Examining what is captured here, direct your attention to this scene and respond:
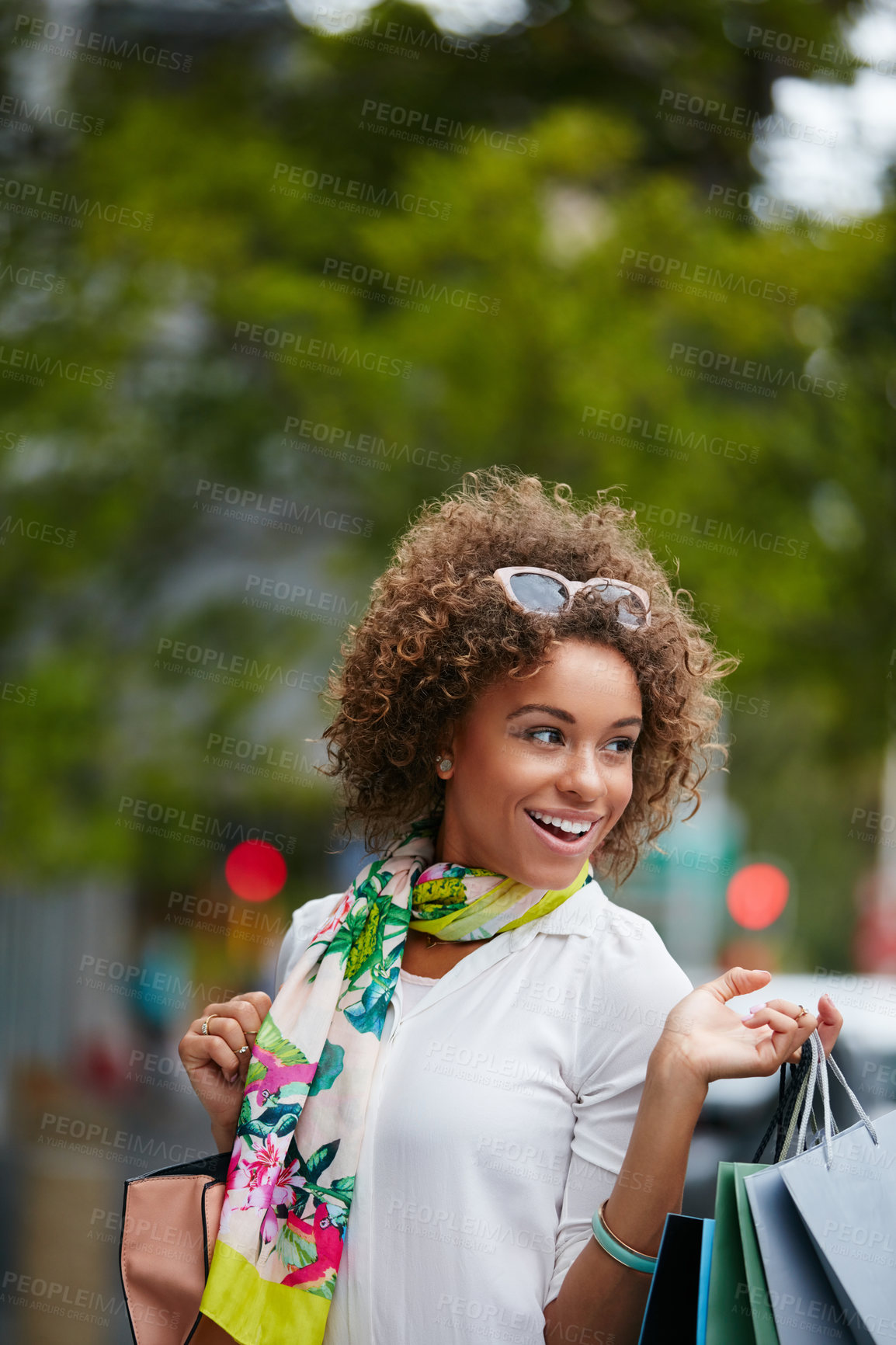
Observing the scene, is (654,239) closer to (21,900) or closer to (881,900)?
(881,900)

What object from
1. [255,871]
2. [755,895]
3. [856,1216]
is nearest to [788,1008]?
[856,1216]

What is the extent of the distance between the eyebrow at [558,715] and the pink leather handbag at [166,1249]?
93 cm

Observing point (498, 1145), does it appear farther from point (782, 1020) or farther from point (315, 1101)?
point (782, 1020)

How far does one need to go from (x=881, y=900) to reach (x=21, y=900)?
666 cm

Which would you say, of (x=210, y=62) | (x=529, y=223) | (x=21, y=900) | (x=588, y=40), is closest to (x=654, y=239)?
(x=529, y=223)

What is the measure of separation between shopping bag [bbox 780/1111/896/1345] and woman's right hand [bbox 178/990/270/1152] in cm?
97

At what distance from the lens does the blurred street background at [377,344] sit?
7.02m

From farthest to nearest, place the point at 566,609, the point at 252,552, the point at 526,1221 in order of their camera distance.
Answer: the point at 252,552
the point at 566,609
the point at 526,1221

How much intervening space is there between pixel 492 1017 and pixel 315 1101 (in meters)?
0.34

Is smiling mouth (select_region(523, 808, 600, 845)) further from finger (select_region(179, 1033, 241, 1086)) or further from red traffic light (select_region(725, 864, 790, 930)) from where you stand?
red traffic light (select_region(725, 864, 790, 930))

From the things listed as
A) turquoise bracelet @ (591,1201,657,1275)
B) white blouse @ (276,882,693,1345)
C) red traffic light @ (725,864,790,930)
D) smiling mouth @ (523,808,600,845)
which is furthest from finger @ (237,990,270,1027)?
red traffic light @ (725,864,790,930)

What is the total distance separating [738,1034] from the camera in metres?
1.81

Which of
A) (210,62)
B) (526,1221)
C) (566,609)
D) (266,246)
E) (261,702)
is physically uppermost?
(210,62)

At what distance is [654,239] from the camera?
7242mm
